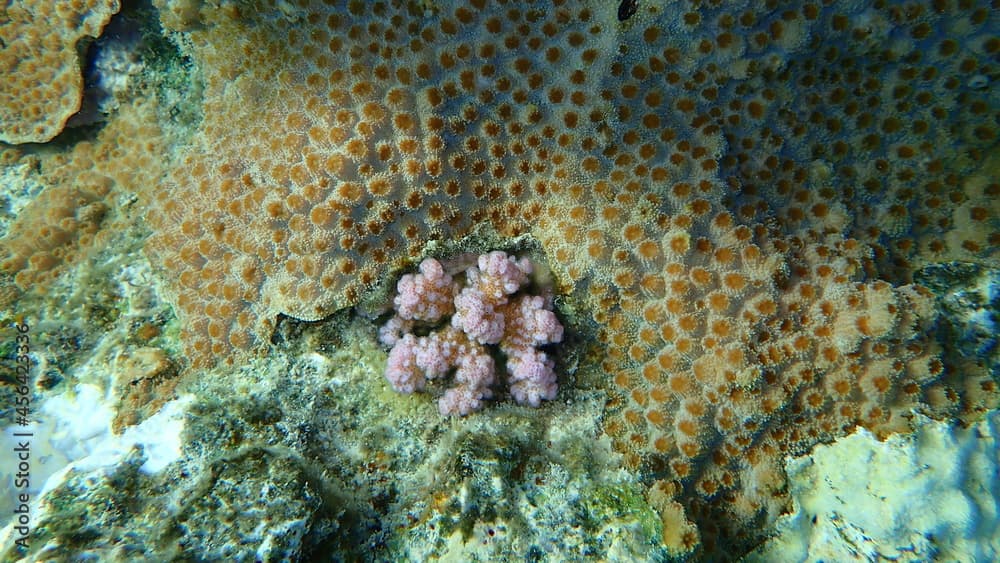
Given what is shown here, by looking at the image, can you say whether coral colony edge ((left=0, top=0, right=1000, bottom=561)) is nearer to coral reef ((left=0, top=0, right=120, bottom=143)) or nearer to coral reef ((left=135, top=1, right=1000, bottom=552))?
coral reef ((left=135, top=1, right=1000, bottom=552))

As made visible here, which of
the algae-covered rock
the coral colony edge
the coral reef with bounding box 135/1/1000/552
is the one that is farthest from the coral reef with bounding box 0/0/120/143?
the algae-covered rock

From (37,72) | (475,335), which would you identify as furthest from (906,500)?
(37,72)

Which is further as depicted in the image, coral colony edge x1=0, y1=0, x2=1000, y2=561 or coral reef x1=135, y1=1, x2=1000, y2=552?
coral reef x1=135, y1=1, x2=1000, y2=552

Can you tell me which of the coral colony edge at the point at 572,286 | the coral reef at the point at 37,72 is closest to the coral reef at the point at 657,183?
the coral colony edge at the point at 572,286

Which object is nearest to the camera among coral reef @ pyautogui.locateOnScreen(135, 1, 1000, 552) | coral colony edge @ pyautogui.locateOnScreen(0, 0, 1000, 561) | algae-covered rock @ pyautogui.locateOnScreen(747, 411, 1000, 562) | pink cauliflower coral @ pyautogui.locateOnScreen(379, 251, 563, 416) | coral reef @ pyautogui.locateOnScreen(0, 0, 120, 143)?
algae-covered rock @ pyautogui.locateOnScreen(747, 411, 1000, 562)

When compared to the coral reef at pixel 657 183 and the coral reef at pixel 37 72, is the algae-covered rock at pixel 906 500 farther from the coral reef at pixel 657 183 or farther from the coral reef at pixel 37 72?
the coral reef at pixel 37 72

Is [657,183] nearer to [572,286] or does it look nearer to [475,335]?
[572,286]
